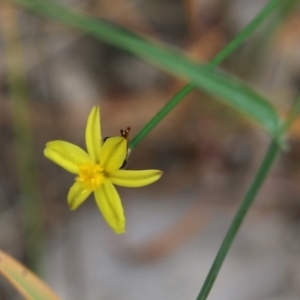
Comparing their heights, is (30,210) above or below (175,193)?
below

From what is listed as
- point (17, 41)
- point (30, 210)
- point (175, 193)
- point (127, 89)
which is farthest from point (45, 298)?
point (17, 41)

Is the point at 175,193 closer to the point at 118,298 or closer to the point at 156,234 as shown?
the point at 156,234

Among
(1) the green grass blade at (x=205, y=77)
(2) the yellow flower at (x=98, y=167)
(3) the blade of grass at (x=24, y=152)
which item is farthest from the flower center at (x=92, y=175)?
(3) the blade of grass at (x=24, y=152)

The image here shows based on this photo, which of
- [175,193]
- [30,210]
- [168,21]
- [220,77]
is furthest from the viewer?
[168,21]

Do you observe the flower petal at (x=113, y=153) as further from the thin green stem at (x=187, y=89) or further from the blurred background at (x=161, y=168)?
the blurred background at (x=161, y=168)

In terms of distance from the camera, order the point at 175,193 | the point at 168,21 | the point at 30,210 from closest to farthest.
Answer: the point at 30,210 < the point at 175,193 < the point at 168,21

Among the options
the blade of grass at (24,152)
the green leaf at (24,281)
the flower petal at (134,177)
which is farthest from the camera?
the blade of grass at (24,152)

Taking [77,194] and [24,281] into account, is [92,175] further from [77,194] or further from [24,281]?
[24,281]
